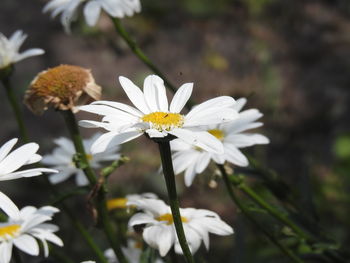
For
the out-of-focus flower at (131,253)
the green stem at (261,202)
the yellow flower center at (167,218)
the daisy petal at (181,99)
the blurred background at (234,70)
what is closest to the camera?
the daisy petal at (181,99)

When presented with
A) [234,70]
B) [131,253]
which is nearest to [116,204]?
[131,253]

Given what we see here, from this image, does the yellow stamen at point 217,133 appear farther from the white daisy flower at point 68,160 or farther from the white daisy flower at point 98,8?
the white daisy flower at point 98,8

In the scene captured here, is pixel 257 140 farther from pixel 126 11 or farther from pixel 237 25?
pixel 237 25

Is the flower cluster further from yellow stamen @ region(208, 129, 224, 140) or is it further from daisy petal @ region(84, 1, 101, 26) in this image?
daisy petal @ region(84, 1, 101, 26)

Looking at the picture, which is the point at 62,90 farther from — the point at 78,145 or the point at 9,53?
the point at 9,53

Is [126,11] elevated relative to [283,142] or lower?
lower

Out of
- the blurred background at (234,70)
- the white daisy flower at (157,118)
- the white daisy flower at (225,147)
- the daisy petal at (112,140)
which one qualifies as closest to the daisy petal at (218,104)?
the white daisy flower at (157,118)

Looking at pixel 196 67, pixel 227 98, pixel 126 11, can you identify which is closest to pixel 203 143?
pixel 227 98
